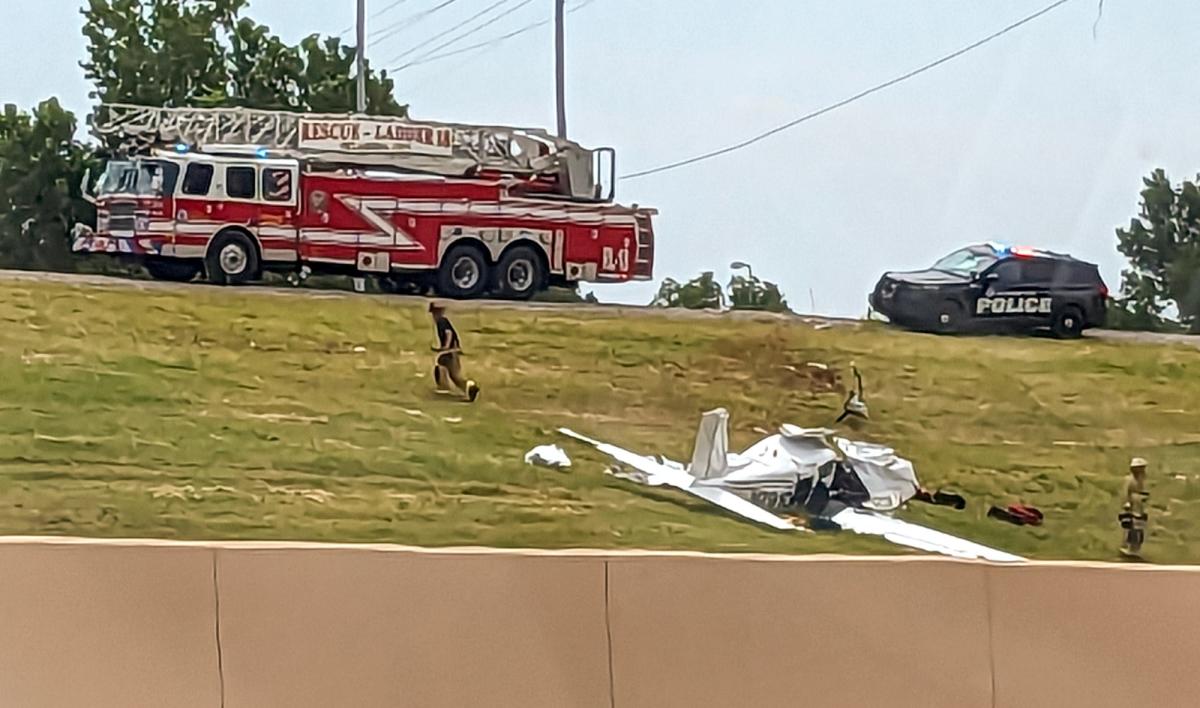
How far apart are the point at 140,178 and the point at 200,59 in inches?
5.6

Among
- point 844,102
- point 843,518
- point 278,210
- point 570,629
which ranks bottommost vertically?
point 570,629

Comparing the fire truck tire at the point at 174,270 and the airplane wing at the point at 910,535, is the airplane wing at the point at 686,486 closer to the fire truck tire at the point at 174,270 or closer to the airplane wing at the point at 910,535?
the airplane wing at the point at 910,535

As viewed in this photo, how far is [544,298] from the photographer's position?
143 centimetres

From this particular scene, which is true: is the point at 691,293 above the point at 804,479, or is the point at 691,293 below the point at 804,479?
above

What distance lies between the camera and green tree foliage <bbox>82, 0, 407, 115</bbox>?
4.52ft

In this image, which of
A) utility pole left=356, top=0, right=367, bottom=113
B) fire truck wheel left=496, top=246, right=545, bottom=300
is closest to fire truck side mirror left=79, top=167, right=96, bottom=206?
utility pole left=356, top=0, right=367, bottom=113

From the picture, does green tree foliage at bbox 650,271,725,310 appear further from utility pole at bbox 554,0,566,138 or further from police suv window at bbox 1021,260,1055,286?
police suv window at bbox 1021,260,1055,286

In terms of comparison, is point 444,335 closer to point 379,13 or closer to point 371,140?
point 371,140

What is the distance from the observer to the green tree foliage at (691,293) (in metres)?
1.43

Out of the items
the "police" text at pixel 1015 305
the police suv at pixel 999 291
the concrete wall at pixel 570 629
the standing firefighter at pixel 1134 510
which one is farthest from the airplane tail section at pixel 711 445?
the standing firefighter at pixel 1134 510

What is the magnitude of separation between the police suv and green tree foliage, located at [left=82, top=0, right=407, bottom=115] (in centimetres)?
63

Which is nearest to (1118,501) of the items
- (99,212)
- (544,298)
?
(544,298)

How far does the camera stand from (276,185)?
140 cm

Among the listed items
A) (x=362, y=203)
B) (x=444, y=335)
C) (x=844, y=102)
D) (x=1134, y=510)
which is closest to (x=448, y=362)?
(x=444, y=335)
